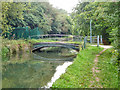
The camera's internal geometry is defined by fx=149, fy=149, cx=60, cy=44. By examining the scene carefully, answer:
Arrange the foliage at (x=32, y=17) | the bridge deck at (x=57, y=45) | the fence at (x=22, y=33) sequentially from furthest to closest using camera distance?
the fence at (x=22, y=33), the bridge deck at (x=57, y=45), the foliage at (x=32, y=17)

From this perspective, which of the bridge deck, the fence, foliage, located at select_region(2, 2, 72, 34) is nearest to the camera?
foliage, located at select_region(2, 2, 72, 34)

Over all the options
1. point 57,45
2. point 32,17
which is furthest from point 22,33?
point 57,45

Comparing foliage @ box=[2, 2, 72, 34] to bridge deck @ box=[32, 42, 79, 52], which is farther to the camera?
bridge deck @ box=[32, 42, 79, 52]

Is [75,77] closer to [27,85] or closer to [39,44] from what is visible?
[27,85]

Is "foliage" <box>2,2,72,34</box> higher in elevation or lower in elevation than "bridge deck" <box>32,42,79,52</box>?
higher

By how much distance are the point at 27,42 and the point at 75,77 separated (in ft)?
38.5

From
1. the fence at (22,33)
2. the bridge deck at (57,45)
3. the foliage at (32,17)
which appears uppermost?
the foliage at (32,17)

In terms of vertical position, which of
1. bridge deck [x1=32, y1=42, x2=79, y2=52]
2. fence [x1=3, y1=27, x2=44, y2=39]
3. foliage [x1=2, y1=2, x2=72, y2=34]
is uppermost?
foliage [x1=2, y1=2, x2=72, y2=34]

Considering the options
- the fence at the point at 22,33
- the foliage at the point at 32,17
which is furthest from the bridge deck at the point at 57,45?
the foliage at the point at 32,17

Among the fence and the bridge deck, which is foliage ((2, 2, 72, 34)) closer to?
the fence

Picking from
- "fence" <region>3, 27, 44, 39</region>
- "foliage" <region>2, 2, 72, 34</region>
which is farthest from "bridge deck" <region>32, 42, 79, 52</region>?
"foliage" <region>2, 2, 72, 34</region>

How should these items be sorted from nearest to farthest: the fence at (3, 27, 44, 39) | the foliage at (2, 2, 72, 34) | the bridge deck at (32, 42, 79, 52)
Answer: the foliage at (2, 2, 72, 34)
the bridge deck at (32, 42, 79, 52)
the fence at (3, 27, 44, 39)

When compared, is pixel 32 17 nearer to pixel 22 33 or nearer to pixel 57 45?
pixel 22 33

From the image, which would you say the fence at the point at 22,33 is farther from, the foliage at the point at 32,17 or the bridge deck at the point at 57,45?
the bridge deck at the point at 57,45
